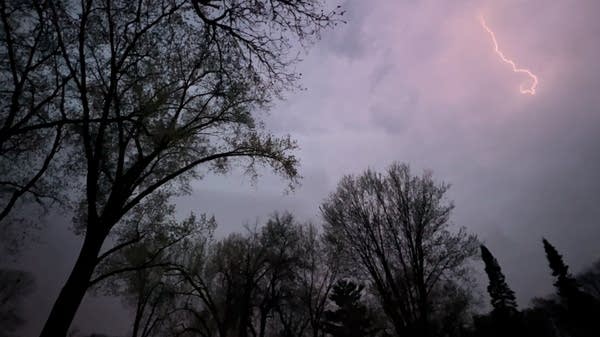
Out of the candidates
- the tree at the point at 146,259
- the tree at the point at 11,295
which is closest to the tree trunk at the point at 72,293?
the tree at the point at 146,259

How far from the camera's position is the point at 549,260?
39938mm

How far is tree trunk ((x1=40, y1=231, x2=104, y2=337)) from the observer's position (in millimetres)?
5742

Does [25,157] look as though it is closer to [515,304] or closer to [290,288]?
[290,288]

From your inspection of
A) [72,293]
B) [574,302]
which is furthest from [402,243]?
[574,302]

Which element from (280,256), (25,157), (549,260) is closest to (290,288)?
(280,256)

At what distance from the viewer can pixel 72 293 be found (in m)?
6.04

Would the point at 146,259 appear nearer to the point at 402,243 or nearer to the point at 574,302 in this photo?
the point at 402,243

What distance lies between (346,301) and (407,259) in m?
11.7

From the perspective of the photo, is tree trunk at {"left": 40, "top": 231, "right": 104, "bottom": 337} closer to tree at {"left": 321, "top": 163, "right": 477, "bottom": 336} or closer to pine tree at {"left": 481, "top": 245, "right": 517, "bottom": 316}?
tree at {"left": 321, "top": 163, "right": 477, "bottom": 336}

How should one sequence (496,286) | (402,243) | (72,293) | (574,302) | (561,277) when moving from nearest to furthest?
(72,293) → (402,243) → (574,302) → (561,277) → (496,286)

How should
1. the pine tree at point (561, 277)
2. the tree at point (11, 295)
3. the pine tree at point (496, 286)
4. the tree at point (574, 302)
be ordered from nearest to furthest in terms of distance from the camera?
the tree at point (11, 295) → the tree at point (574, 302) → the pine tree at point (561, 277) → the pine tree at point (496, 286)

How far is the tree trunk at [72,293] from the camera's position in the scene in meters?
5.74

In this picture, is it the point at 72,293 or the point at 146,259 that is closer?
the point at 72,293

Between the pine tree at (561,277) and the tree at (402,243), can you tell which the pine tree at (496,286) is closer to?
the pine tree at (561,277)
